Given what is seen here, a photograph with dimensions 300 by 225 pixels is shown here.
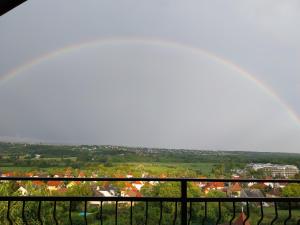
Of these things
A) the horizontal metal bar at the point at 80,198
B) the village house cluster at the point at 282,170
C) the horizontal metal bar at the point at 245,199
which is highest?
the horizontal metal bar at the point at 80,198

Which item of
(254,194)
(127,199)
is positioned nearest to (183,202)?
(127,199)

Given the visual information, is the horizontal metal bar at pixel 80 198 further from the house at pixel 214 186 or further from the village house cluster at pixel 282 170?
the village house cluster at pixel 282 170

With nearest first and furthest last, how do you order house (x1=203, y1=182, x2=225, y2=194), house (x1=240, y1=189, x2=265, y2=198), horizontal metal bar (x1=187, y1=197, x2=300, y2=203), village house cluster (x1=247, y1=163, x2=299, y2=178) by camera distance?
horizontal metal bar (x1=187, y1=197, x2=300, y2=203) < house (x1=240, y1=189, x2=265, y2=198) < house (x1=203, y1=182, x2=225, y2=194) < village house cluster (x1=247, y1=163, x2=299, y2=178)

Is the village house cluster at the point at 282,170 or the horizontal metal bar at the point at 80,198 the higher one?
the horizontal metal bar at the point at 80,198

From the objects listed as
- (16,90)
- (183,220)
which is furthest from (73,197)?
(16,90)

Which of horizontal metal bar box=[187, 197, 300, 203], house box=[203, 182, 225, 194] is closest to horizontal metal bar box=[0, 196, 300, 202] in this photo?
horizontal metal bar box=[187, 197, 300, 203]

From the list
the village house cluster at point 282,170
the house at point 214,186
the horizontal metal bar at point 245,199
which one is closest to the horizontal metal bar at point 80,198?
the horizontal metal bar at point 245,199

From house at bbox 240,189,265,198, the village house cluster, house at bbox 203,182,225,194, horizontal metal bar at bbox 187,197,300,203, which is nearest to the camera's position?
horizontal metal bar at bbox 187,197,300,203

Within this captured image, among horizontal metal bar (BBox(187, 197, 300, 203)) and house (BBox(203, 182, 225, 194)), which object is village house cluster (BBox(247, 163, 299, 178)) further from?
horizontal metal bar (BBox(187, 197, 300, 203))

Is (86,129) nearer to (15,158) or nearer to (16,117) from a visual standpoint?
(16,117)

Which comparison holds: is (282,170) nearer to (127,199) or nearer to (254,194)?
(254,194)

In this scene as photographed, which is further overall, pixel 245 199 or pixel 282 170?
pixel 282 170

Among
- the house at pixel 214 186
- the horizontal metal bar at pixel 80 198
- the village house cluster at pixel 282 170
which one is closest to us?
the horizontal metal bar at pixel 80 198

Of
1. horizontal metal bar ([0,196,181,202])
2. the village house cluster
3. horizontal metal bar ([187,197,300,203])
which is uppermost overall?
horizontal metal bar ([0,196,181,202])
